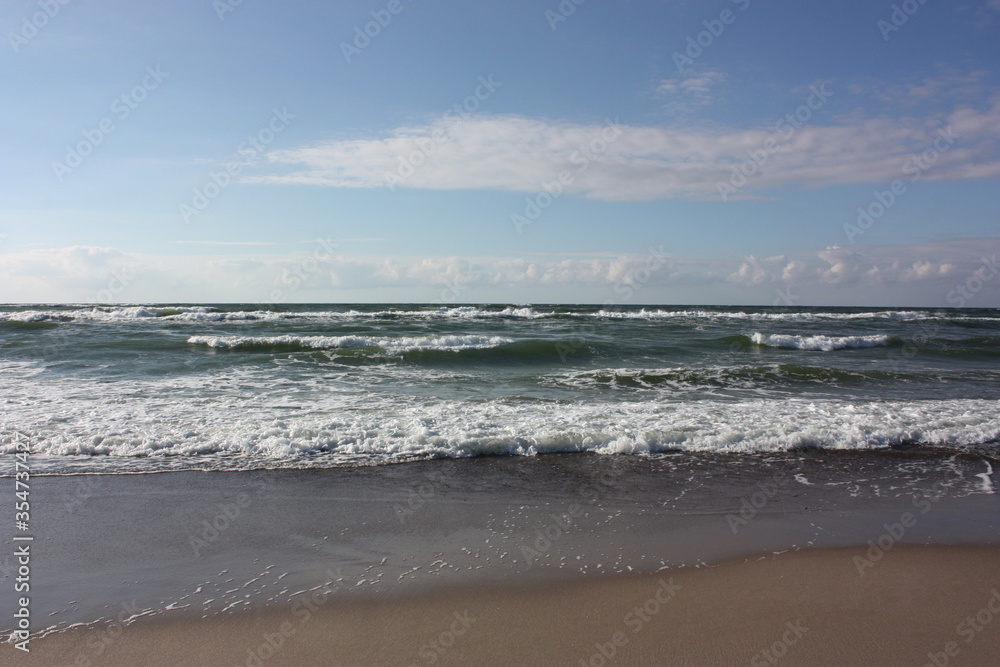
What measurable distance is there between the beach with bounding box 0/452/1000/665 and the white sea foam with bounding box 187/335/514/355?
12520 millimetres

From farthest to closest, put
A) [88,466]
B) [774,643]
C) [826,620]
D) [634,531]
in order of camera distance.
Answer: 1. [88,466]
2. [634,531]
3. [826,620]
4. [774,643]

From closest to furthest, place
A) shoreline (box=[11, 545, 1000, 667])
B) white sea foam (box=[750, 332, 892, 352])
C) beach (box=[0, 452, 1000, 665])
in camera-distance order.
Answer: shoreline (box=[11, 545, 1000, 667]), beach (box=[0, 452, 1000, 665]), white sea foam (box=[750, 332, 892, 352])

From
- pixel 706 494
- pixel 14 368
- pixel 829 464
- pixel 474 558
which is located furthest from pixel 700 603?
pixel 14 368

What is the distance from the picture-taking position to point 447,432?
7.71 metres

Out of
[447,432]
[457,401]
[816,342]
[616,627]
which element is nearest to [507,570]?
[616,627]

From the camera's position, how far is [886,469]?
6742 millimetres

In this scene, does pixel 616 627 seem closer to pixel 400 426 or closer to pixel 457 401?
pixel 400 426

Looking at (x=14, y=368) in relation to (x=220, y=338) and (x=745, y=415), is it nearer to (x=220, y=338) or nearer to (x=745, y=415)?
(x=220, y=338)

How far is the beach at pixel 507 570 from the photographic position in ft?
11.0

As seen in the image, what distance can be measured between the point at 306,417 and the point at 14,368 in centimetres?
1015

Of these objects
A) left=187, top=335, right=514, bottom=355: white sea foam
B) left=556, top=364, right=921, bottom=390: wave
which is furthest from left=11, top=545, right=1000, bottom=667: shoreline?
left=187, top=335, right=514, bottom=355: white sea foam

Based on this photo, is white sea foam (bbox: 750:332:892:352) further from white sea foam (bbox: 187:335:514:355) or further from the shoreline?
the shoreline

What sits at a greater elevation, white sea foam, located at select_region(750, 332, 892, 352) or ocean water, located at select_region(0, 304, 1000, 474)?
white sea foam, located at select_region(750, 332, 892, 352)

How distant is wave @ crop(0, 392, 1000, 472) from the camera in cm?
699
